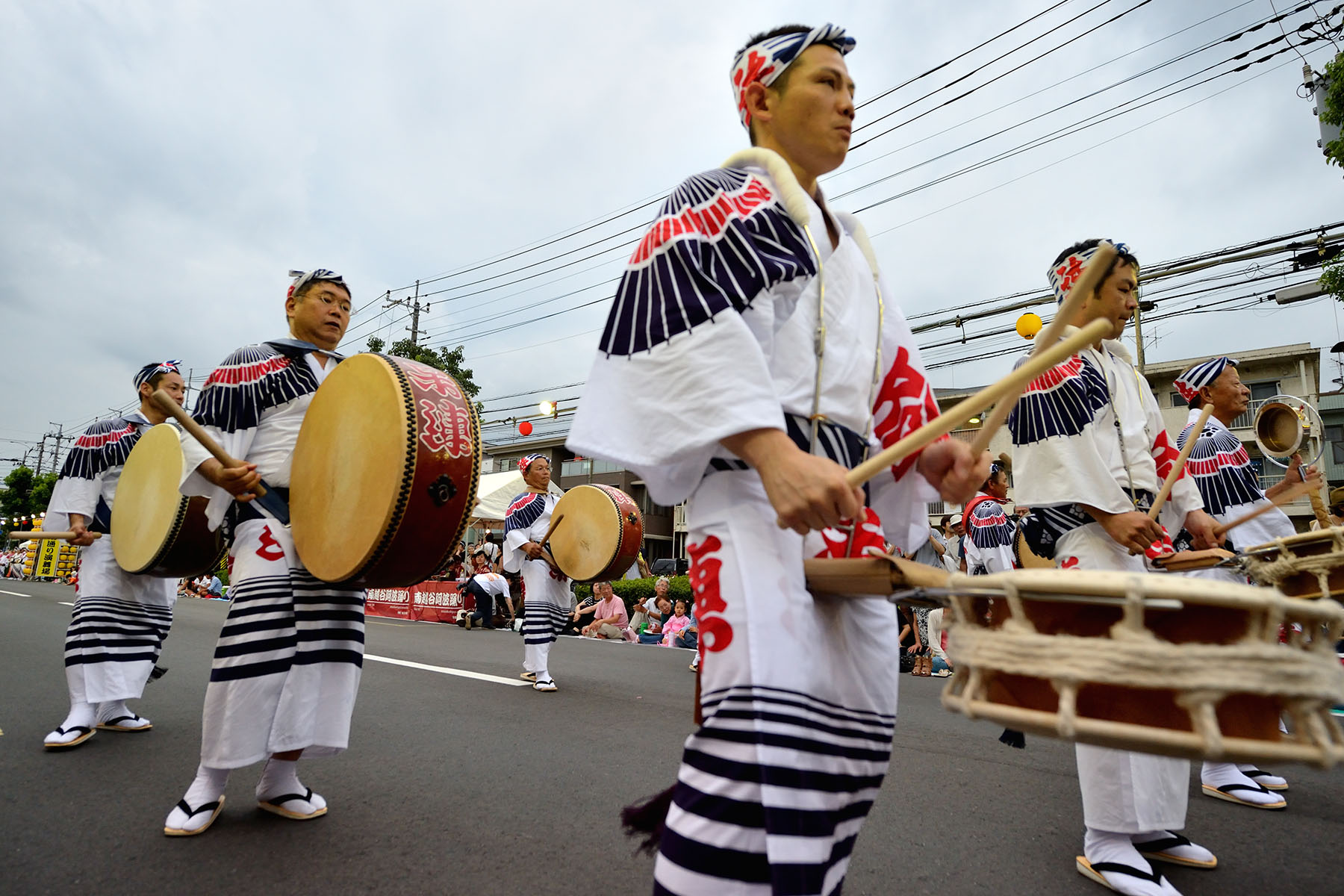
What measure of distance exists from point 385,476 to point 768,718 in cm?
178

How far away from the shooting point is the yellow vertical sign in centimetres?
3066

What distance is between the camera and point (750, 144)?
181 centimetres

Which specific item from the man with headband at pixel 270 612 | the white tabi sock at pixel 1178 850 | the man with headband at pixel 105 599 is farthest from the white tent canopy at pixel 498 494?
the white tabi sock at pixel 1178 850

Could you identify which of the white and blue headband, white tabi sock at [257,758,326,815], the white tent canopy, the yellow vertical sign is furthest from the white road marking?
the yellow vertical sign

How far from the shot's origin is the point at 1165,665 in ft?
3.19

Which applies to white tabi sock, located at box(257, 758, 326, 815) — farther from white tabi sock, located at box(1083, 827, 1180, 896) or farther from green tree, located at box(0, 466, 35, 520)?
green tree, located at box(0, 466, 35, 520)

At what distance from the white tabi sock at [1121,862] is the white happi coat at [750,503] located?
1.45 meters

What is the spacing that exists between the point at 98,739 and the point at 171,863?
2.20 metres

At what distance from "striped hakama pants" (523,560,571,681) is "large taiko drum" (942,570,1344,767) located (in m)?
5.67

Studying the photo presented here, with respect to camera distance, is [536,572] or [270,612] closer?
[270,612]

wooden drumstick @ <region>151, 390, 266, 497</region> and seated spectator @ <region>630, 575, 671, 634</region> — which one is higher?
wooden drumstick @ <region>151, 390, 266, 497</region>

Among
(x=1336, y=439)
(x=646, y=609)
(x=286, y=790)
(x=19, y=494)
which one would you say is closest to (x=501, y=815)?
(x=286, y=790)

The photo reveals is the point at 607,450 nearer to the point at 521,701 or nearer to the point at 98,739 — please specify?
the point at 98,739

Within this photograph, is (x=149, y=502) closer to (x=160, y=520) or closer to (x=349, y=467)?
(x=160, y=520)
